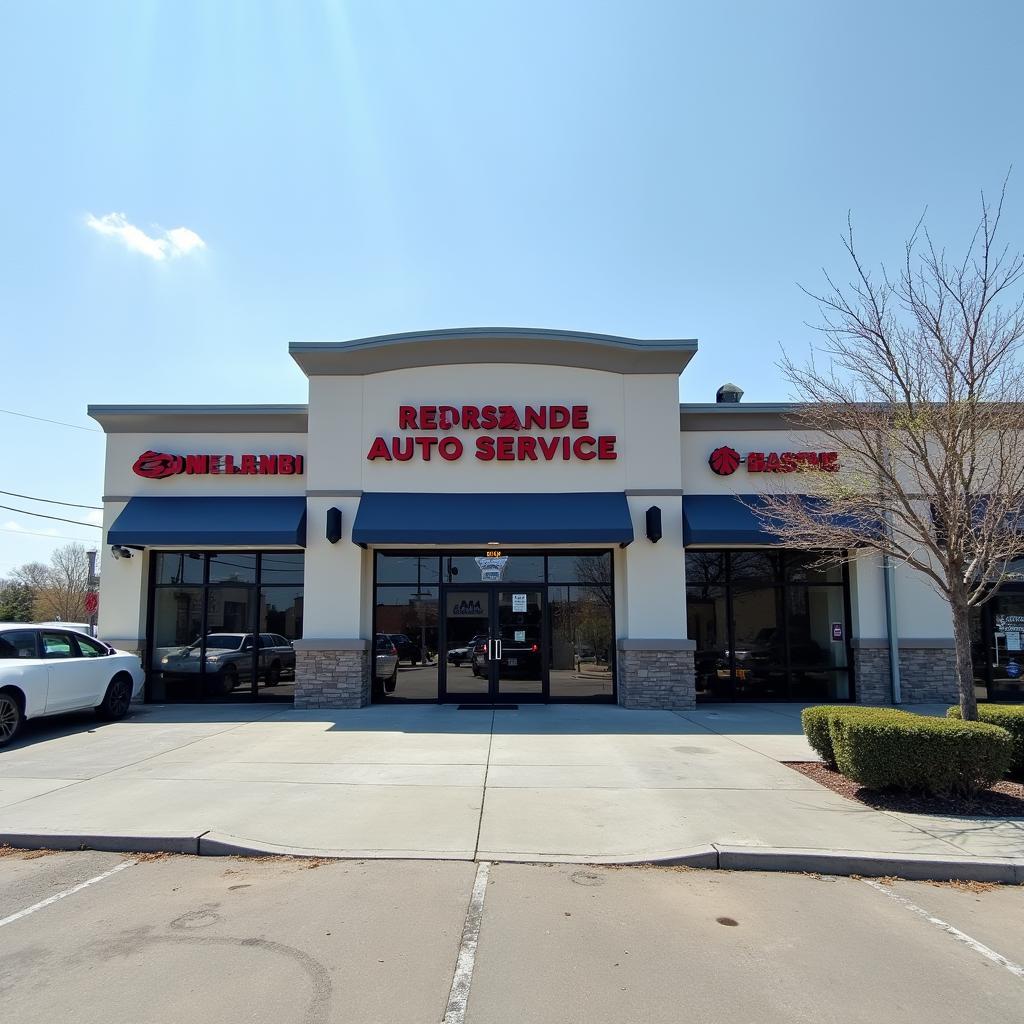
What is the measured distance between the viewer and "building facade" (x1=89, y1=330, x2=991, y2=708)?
14180 mm

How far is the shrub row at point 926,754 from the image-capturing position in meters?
7.02

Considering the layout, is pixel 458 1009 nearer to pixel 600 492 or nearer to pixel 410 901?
pixel 410 901

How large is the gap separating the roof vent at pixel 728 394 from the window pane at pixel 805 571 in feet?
13.0

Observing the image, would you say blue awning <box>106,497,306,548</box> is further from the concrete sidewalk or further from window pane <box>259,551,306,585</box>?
the concrete sidewalk

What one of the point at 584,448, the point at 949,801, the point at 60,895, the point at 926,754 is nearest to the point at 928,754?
the point at 926,754

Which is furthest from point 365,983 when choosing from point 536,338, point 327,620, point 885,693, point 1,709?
point 885,693

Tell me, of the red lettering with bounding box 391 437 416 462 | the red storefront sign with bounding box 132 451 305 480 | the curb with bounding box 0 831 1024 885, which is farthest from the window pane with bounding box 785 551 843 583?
the red storefront sign with bounding box 132 451 305 480

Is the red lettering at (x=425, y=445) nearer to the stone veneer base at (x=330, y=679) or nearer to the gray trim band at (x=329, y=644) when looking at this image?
the gray trim band at (x=329, y=644)

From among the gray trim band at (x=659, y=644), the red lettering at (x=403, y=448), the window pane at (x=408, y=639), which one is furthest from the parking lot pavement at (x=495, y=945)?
the red lettering at (x=403, y=448)

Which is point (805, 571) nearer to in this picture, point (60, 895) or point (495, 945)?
point (495, 945)

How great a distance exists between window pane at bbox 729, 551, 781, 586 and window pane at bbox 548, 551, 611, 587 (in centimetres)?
268

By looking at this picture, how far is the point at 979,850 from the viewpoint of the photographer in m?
5.89

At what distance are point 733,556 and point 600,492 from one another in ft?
10.7

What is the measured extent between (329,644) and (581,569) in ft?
17.0
